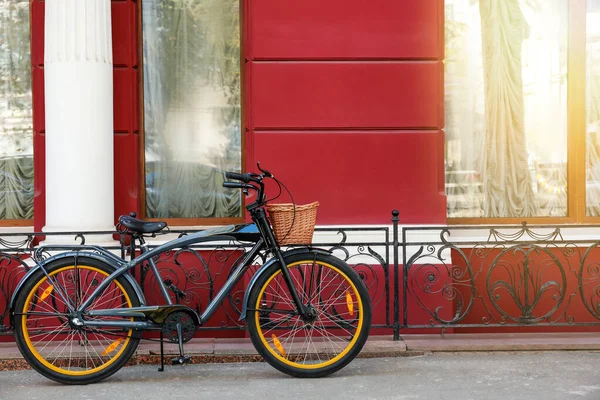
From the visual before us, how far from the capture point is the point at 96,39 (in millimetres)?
7332

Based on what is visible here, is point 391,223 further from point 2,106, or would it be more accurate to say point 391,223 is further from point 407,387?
point 2,106

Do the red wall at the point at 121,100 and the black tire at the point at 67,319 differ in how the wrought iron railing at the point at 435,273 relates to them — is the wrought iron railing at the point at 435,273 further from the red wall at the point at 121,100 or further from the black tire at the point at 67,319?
the black tire at the point at 67,319

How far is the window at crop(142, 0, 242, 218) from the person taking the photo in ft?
26.2

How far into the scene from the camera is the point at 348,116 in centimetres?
745

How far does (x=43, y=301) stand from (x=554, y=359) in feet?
12.6

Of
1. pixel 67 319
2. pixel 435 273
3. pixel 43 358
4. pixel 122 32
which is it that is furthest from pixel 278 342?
pixel 122 32

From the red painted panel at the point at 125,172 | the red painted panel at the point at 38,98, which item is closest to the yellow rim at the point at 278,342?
the red painted panel at the point at 125,172

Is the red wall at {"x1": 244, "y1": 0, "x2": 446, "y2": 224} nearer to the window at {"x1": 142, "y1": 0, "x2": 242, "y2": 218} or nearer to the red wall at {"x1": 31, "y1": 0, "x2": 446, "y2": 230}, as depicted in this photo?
the red wall at {"x1": 31, "y1": 0, "x2": 446, "y2": 230}

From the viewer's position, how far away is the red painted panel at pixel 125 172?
304 inches

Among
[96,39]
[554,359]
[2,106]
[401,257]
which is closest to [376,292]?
[401,257]

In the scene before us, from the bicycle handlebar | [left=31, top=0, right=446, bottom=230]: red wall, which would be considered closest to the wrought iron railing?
[left=31, top=0, right=446, bottom=230]: red wall

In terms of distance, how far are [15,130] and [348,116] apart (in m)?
3.20

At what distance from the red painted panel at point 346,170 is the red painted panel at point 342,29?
2.35 feet

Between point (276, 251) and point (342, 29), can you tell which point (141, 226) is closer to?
point (276, 251)
